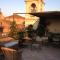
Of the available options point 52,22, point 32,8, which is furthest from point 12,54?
point 32,8

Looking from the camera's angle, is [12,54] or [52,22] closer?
[12,54]

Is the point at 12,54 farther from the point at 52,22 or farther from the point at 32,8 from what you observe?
the point at 32,8

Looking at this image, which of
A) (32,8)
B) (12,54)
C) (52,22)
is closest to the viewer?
(12,54)

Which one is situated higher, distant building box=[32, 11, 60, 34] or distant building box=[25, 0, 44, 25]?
distant building box=[25, 0, 44, 25]

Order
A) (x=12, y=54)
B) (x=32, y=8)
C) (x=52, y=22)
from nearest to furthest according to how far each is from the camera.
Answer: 1. (x=12, y=54)
2. (x=52, y=22)
3. (x=32, y=8)

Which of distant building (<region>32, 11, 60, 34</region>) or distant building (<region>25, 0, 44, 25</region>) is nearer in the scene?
distant building (<region>32, 11, 60, 34</region>)

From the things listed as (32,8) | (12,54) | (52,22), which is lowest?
(12,54)

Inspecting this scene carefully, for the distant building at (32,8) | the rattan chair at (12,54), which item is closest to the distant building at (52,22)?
the rattan chair at (12,54)

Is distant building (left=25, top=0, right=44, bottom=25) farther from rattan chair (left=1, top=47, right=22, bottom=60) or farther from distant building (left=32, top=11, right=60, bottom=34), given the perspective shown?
rattan chair (left=1, top=47, right=22, bottom=60)

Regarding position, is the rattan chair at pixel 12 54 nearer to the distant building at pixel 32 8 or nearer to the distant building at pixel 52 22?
the distant building at pixel 52 22

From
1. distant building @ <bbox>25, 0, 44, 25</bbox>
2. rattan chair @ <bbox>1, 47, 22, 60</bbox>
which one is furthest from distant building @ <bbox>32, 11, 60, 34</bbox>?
distant building @ <bbox>25, 0, 44, 25</bbox>

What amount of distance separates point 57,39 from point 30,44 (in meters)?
1.91

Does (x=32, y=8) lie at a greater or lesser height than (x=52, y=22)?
greater

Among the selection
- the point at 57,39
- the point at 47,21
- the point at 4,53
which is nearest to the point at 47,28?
the point at 47,21
